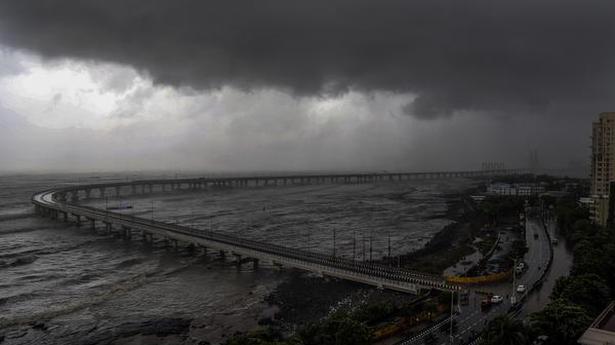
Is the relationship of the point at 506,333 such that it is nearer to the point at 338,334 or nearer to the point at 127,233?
the point at 338,334

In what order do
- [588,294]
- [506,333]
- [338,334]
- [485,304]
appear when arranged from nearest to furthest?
[506,333]
[338,334]
[588,294]
[485,304]

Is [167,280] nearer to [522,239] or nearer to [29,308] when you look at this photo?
[29,308]

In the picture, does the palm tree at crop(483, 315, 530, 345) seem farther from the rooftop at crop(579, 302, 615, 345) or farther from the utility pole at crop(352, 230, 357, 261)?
the utility pole at crop(352, 230, 357, 261)

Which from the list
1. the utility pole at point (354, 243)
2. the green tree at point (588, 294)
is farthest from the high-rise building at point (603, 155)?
the green tree at point (588, 294)

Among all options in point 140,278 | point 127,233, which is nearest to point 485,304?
point 140,278

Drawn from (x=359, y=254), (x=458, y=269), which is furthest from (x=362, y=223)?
(x=458, y=269)

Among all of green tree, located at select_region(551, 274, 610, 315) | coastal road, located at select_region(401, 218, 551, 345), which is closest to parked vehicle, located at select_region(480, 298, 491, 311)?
coastal road, located at select_region(401, 218, 551, 345)

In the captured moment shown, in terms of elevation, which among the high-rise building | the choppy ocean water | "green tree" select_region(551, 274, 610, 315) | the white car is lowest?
the choppy ocean water

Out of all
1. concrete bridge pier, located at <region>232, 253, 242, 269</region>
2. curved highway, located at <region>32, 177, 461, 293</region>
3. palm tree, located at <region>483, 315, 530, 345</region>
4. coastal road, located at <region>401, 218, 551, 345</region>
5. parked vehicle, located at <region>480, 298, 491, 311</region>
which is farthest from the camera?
concrete bridge pier, located at <region>232, 253, 242, 269</region>
